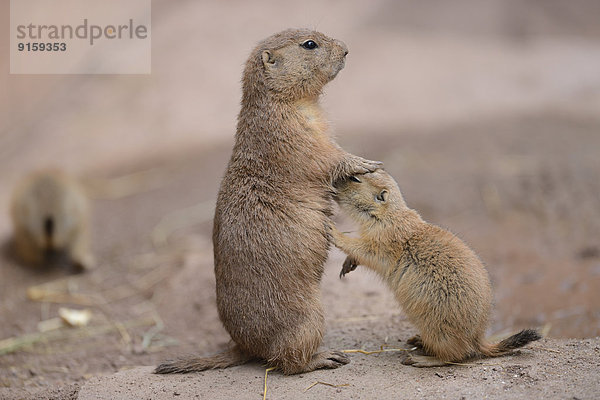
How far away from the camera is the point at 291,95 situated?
508 cm

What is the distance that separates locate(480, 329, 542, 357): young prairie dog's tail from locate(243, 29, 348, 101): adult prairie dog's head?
7.58ft

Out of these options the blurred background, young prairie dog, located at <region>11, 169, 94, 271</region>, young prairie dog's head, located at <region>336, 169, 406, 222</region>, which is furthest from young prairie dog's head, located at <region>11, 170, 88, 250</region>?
young prairie dog's head, located at <region>336, 169, 406, 222</region>

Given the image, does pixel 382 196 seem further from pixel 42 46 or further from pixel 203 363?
pixel 42 46

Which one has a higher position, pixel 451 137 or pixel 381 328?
pixel 451 137

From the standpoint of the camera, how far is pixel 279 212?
15.8 feet

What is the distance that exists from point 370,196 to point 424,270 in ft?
2.38

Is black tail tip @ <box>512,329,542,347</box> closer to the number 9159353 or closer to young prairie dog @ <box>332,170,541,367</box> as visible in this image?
young prairie dog @ <box>332,170,541,367</box>

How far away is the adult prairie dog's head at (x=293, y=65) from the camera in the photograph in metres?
5.08

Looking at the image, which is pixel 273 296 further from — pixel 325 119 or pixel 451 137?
pixel 451 137

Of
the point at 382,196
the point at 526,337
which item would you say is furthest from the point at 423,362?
the point at 382,196

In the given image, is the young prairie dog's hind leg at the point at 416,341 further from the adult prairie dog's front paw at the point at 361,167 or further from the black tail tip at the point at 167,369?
the black tail tip at the point at 167,369

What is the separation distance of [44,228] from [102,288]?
1.11 metres

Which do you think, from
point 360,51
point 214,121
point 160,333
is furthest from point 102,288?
point 360,51

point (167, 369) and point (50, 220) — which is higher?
point (50, 220)
